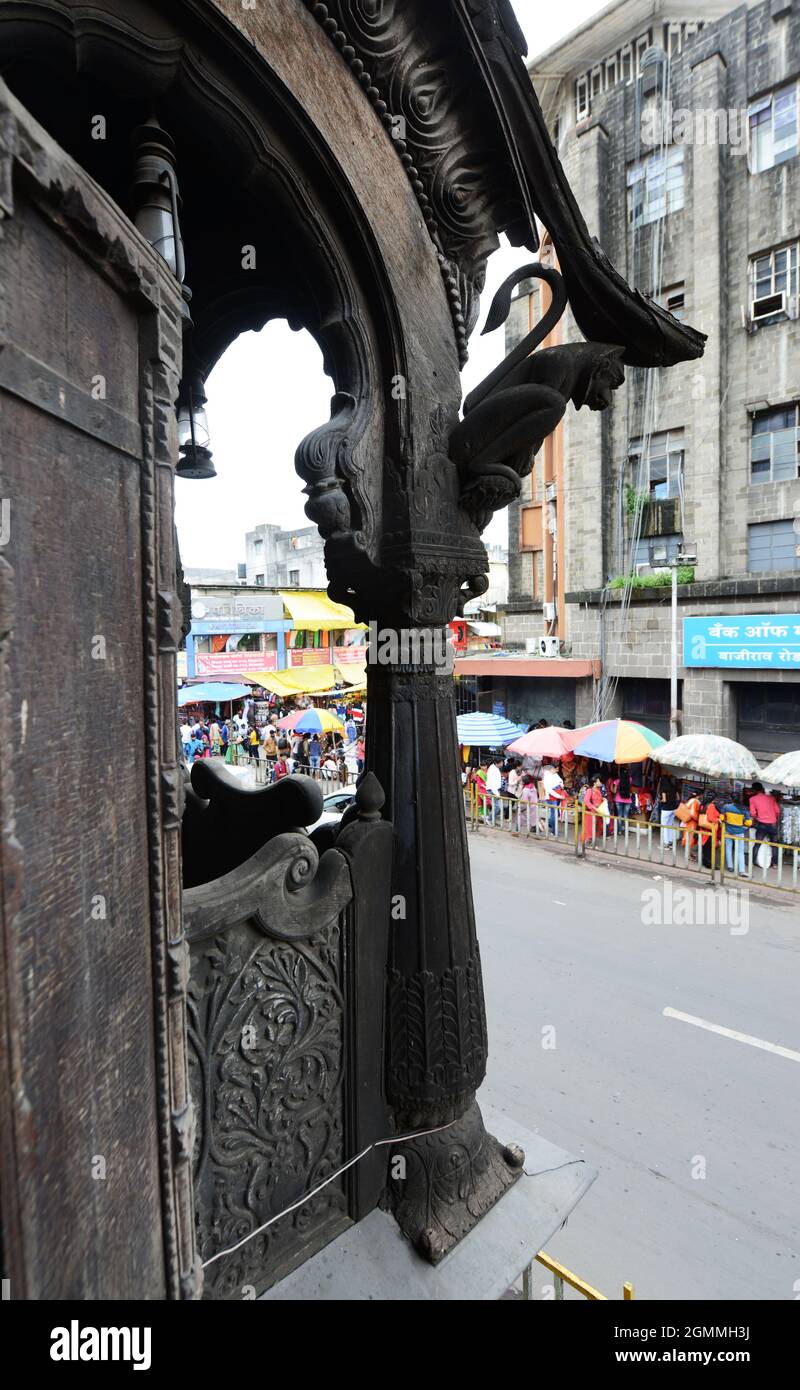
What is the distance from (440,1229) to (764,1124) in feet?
13.6

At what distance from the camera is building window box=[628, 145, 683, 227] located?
1753 centimetres

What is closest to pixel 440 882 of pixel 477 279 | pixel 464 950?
pixel 464 950

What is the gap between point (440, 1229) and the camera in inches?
102

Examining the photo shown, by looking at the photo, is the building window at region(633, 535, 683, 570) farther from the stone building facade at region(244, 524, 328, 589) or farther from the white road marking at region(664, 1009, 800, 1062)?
the stone building facade at region(244, 524, 328, 589)

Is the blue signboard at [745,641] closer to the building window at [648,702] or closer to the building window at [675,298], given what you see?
the building window at [648,702]

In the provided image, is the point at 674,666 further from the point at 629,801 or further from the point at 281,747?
the point at 281,747

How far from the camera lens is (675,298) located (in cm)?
1789

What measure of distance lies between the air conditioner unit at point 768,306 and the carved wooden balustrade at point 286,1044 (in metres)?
18.7

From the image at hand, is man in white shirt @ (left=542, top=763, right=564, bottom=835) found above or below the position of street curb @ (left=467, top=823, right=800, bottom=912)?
above

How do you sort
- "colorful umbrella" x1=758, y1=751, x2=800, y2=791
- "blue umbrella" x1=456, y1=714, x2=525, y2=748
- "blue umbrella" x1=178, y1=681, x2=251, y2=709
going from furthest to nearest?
1. "blue umbrella" x1=178, y1=681, x2=251, y2=709
2. "blue umbrella" x1=456, y1=714, x2=525, y2=748
3. "colorful umbrella" x1=758, y1=751, x2=800, y2=791

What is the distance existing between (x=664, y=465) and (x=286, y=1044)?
61.0 feet

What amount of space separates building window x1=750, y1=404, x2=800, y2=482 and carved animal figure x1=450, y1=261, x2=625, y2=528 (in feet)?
51.8

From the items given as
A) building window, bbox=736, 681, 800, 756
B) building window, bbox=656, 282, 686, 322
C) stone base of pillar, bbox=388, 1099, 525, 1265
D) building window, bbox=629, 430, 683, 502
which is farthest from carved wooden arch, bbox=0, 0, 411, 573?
building window, bbox=656, 282, 686, 322

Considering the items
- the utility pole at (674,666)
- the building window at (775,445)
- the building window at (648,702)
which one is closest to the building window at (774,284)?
the building window at (775,445)
